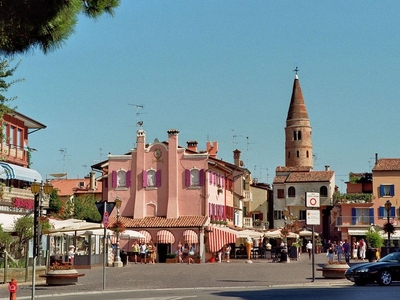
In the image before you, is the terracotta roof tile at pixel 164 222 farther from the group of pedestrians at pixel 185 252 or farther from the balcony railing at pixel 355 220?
the balcony railing at pixel 355 220

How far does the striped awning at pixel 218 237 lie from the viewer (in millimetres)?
60031

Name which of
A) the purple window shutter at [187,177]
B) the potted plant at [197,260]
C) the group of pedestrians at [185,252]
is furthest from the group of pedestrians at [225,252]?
the purple window shutter at [187,177]

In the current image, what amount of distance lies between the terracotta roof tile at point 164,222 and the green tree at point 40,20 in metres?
46.3

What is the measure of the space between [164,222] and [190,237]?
2799 millimetres

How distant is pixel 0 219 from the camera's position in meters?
40.6

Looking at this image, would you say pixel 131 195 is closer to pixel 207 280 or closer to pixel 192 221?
pixel 192 221

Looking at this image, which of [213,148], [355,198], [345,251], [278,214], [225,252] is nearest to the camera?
[345,251]

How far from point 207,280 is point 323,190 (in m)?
67.7

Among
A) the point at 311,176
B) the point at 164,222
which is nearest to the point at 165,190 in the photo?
the point at 164,222

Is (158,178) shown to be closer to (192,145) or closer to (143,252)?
(143,252)

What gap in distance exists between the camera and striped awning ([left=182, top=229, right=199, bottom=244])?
5912 cm

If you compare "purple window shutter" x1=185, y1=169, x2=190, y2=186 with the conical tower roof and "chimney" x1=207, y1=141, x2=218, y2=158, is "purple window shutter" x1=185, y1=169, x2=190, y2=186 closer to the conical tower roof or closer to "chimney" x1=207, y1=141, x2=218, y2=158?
"chimney" x1=207, y1=141, x2=218, y2=158

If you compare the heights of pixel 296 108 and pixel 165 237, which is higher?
pixel 296 108

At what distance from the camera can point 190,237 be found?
59.2m
